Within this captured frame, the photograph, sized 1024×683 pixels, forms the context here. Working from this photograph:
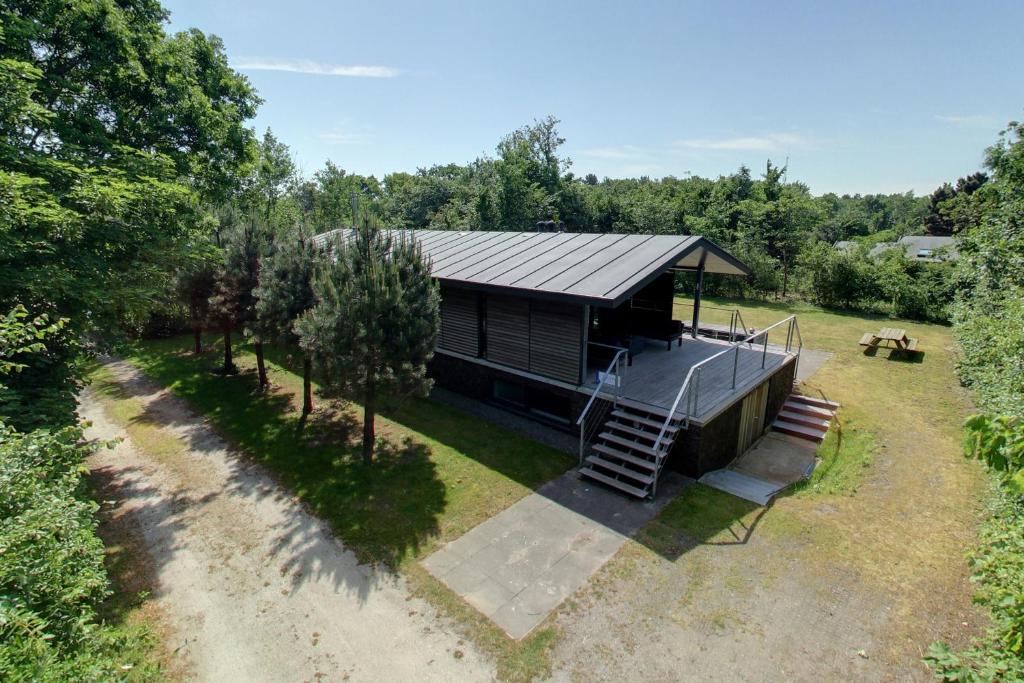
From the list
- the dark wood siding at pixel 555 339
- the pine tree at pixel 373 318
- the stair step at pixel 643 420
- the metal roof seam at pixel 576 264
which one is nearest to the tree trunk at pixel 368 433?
the pine tree at pixel 373 318

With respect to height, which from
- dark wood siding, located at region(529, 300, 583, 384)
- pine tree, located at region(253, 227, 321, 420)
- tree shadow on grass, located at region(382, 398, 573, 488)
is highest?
pine tree, located at region(253, 227, 321, 420)

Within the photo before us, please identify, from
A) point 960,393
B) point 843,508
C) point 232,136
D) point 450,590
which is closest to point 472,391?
point 450,590

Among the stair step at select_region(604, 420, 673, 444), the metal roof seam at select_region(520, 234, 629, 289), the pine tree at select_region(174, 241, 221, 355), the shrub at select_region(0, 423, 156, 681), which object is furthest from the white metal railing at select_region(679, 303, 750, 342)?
the shrub at select_region(0, 423, 156, 681)

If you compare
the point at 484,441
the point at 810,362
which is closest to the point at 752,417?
the point at 484,441

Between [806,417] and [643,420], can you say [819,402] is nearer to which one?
[806,417]

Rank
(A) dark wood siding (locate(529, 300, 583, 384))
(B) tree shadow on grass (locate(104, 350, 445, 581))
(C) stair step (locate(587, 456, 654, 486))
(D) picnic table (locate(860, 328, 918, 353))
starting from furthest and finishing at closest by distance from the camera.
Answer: (D) picnic table (locate(860, 328, 918, 353)), (A) dark wood siding (locate(529, 300, 583, 384)), (C) stair step (locate(587, 456, 654, 486)), (B) tree shadow on grass (locate(104, 350, 445, 581))

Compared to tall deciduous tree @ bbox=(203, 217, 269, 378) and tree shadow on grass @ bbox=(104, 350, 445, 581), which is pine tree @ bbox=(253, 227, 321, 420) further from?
tree shadow on grass @ bbox=(104, 350, 445, 581)
